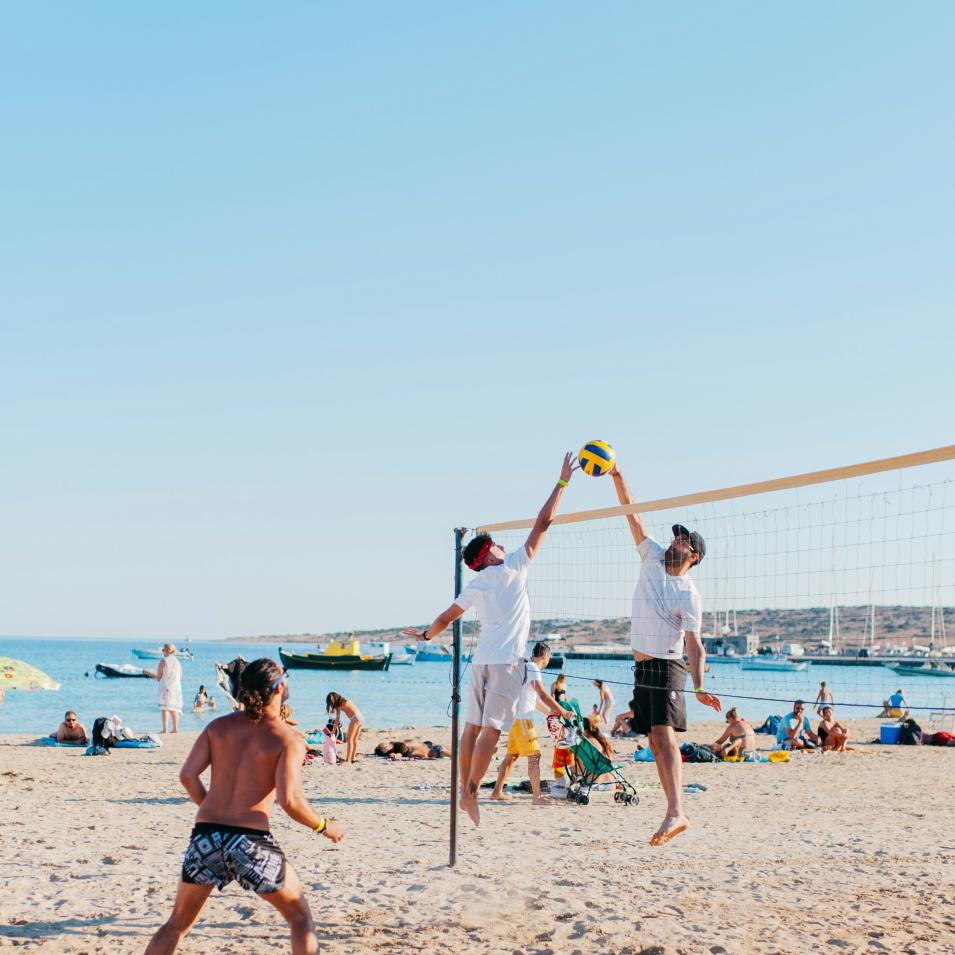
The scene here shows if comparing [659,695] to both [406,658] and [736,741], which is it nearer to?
[736,741]

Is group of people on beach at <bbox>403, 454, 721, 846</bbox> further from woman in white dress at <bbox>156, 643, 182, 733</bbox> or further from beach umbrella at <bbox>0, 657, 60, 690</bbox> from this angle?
beach umbrella at <bbox>0, 657, 60, 690</bbox>

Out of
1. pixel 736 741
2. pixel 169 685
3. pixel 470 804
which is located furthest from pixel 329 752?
pixel 470 804

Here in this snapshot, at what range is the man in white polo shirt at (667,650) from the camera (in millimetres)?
5938

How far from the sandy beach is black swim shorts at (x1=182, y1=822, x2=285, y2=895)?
1563 millimetres

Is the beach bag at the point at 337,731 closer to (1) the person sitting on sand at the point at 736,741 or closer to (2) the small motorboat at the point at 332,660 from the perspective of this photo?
(1) the person sitting on sand at the point at 736,741

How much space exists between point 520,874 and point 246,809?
3.42 m

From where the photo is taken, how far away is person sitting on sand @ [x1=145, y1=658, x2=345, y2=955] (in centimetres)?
404

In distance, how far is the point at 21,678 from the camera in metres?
22.0

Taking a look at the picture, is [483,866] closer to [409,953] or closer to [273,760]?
[409,953]

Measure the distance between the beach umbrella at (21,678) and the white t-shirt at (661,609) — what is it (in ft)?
59.9

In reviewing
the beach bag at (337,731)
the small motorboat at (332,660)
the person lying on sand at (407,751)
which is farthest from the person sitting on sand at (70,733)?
the small motorboat at (332,660)

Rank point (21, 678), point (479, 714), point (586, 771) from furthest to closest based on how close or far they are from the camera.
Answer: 1. point (21, 678)
2. point (586, 771)
3. point (479, 714)

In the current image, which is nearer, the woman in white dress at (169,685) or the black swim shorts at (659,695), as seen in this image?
the black swim shorts at (659,695)

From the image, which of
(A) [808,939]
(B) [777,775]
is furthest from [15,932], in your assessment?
(B) [777,775]
